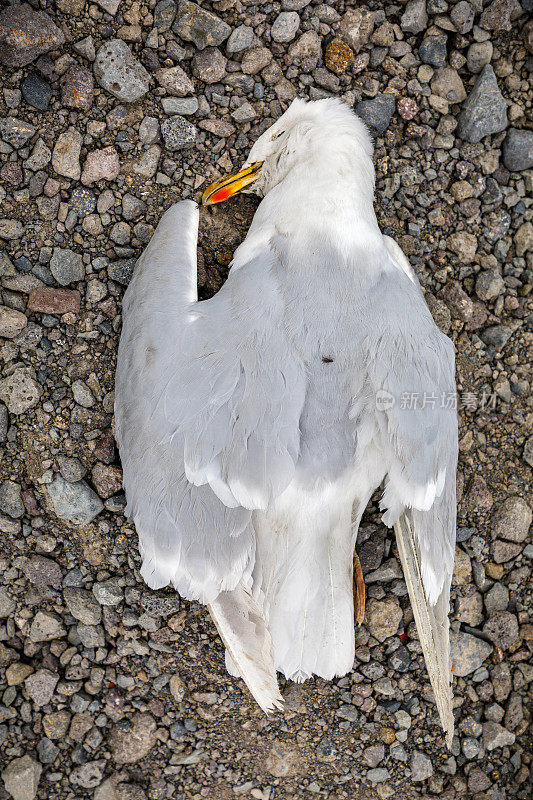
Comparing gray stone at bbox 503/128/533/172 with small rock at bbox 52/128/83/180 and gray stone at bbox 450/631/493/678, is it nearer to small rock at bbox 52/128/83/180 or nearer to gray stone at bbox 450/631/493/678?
small rock at bbox 52/128/83/180

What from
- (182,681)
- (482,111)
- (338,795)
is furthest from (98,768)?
(482,111)

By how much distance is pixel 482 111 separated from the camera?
2416mm

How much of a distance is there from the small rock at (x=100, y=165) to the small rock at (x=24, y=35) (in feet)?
1.12

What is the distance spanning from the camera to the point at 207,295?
2.27 m

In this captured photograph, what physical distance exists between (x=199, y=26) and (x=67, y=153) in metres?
0.60

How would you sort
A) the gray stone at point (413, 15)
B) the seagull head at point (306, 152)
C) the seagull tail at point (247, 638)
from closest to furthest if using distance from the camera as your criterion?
the seagull tail at point (247, 638)
the seagull head at point (306, 152)
the gray stone at point (413, 15)

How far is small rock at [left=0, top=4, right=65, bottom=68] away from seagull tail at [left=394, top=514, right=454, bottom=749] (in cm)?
183

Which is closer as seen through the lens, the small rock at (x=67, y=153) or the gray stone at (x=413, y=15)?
the small rock at (x=67, y=153)

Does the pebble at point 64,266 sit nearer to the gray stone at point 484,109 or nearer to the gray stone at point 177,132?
the gray stone at point 177,132

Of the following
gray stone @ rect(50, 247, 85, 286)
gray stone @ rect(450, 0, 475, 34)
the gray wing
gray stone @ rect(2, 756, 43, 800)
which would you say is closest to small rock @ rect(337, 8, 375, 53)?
gray stone @ rect(450, 0, 475, 34)

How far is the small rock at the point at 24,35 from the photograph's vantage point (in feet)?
7.15

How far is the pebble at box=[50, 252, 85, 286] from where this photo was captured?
2.25 m

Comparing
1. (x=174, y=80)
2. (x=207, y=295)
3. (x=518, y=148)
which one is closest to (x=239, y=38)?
Answer: (x=174, y=80)

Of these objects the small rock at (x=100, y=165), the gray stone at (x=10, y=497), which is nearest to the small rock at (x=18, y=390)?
the gray stone at (x=10, y=497)
